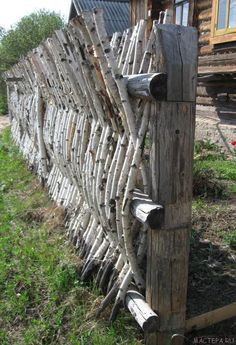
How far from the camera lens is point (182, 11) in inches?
312

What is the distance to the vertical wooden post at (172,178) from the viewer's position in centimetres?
184

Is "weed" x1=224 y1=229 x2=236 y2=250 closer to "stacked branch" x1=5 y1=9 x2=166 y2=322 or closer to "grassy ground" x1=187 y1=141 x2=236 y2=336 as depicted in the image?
"grassy ground" x1=187 y1=141 x2=236 y2=336

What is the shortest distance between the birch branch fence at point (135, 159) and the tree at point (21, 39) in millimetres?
20727

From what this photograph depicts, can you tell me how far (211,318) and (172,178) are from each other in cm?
97

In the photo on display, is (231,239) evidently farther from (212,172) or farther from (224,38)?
(224,38)

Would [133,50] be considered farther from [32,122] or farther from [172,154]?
[32,122]

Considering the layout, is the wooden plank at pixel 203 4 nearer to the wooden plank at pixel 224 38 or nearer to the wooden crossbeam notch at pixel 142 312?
the wooden plank at pixel 224 38

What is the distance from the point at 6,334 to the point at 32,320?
185 millimetres

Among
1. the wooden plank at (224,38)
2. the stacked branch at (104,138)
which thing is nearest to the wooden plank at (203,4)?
the wooden plank at (224,38)

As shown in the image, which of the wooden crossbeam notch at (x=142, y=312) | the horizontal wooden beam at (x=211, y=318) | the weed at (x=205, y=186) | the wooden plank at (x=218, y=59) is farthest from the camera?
the wooden plank at (x=218, y=59)

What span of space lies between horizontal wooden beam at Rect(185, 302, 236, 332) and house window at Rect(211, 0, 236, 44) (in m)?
4.80

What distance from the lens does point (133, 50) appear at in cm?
229

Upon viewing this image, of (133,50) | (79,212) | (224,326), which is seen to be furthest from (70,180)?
(224,326)

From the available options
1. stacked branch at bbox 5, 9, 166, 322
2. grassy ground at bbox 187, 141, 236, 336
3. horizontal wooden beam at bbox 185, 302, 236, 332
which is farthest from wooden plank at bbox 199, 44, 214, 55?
horizontal wooden beam at bbox 185, 302, 236, 332
